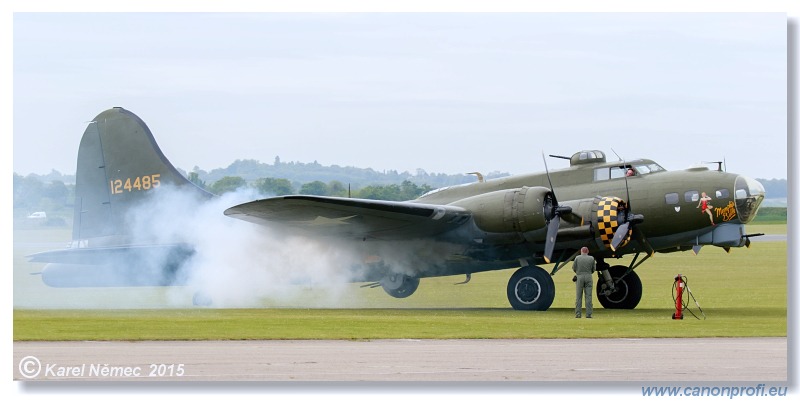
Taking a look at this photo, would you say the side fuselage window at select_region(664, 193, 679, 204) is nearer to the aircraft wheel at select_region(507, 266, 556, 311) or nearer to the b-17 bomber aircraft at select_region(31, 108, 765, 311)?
the b-17 bomber aircraft at select_region(31, 108, 765, 311)

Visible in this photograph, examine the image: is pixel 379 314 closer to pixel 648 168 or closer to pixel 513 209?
pixel 513 209

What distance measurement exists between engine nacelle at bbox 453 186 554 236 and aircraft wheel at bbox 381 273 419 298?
3.66 m

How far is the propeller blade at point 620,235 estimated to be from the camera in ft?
85.6

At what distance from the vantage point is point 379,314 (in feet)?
86.6

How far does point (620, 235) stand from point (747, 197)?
2.92 metres

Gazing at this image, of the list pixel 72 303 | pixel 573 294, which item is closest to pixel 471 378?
pixel 72 303

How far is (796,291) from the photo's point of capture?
19906 millimetres

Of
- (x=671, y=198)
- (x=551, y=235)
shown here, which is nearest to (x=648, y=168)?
(x=671, y=198)

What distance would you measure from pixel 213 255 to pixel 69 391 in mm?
14004

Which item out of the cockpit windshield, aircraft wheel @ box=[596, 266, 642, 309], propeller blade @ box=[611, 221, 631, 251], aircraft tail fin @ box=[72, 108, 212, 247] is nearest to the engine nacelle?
propeller blade @ box=[611, 221, 631, 251]

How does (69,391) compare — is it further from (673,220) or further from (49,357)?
(673,220)

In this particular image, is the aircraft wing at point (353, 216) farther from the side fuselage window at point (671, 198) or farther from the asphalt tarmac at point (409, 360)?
the asphalt tarmac at point (409, 360)

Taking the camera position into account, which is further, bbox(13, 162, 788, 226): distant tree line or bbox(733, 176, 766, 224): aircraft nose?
bbox(13, 162, 788, 226): distant tree line

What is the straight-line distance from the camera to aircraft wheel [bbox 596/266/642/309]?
94.6 feet
